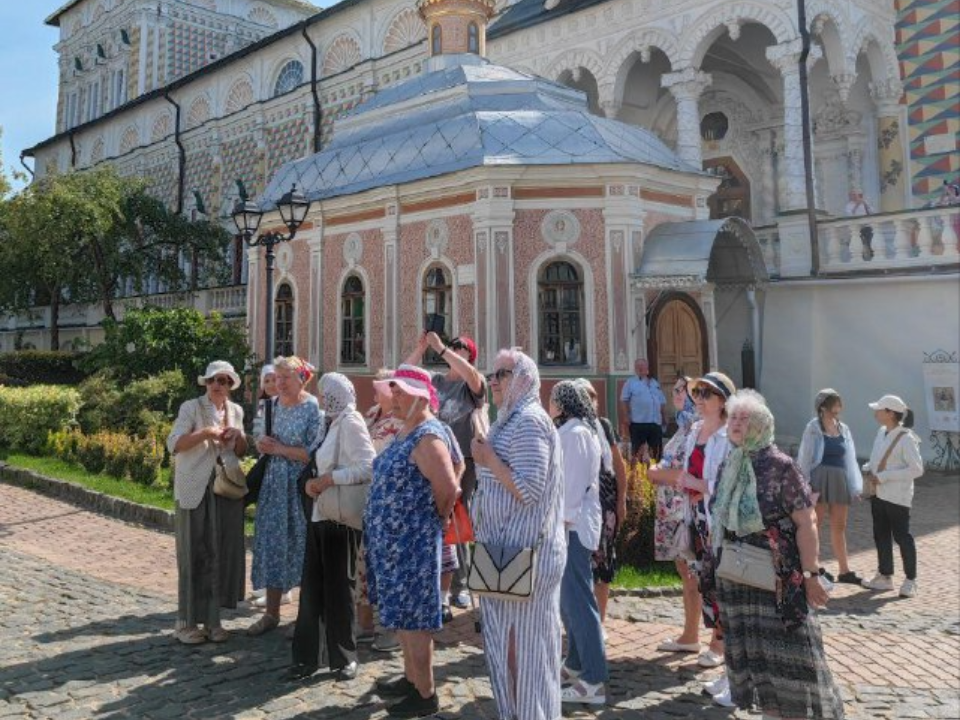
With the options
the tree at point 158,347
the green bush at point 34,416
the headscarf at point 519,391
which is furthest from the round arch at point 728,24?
the green bush at point 34,416

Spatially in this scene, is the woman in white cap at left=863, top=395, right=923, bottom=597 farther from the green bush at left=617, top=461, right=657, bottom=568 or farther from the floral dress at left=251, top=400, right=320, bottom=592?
the floral dress at left=251, top=400, right=320, bottom=592

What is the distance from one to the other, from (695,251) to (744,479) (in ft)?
27.0

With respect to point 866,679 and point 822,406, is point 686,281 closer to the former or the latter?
point 822,406

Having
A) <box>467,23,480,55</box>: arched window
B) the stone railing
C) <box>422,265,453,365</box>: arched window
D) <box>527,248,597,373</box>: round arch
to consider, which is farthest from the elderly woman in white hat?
<box>467,23,480,55</box>: arched window

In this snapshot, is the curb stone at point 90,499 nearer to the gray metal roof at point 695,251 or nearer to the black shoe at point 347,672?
the black shoe at point 347,672

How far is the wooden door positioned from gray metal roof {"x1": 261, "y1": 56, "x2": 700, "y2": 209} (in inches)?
96.5

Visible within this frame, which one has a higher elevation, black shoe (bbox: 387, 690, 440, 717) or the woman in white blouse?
the woman in white blouse

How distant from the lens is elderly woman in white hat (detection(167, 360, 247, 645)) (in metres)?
5.01

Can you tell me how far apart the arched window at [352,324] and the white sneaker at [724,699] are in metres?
10.7

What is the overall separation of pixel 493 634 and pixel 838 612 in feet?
12.4

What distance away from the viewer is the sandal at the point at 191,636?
198 inches

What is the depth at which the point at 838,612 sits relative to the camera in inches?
240

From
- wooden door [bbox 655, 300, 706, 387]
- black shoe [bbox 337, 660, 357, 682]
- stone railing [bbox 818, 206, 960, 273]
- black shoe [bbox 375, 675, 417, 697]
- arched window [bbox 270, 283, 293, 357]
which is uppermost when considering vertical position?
stone railing [bbox 818, 206, 960, 273]

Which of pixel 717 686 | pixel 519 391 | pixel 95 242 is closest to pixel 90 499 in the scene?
pixel 519 391
